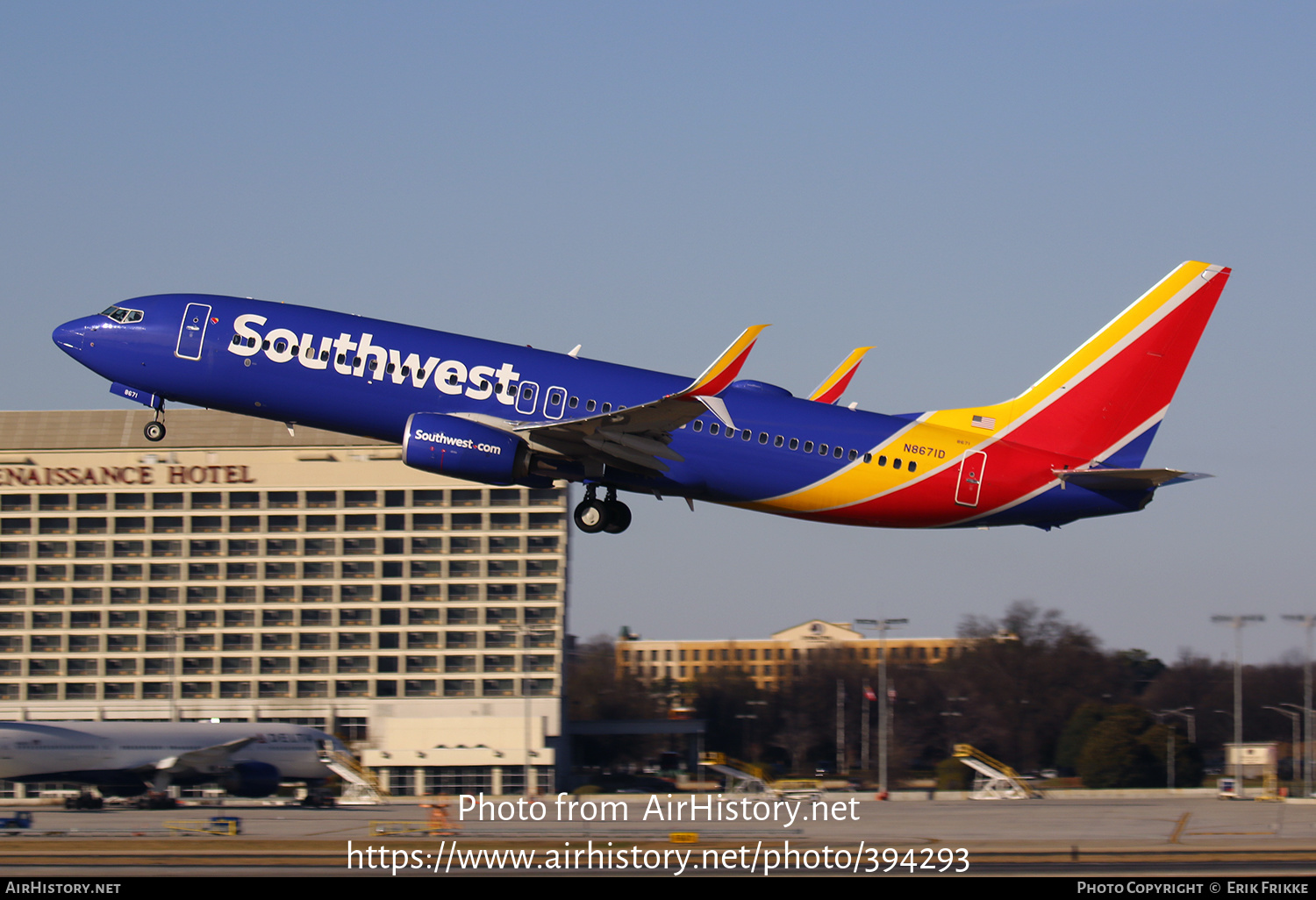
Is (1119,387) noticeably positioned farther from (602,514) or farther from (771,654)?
(771,654)

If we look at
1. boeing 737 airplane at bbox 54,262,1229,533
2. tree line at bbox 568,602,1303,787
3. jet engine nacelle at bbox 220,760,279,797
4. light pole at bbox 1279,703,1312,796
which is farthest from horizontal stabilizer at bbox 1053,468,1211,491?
tree line at bbox 568,602,1303,787

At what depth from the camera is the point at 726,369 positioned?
3706cm

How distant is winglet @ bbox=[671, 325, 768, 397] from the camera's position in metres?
36.8

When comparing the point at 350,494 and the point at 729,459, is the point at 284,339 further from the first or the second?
the point at 350,494

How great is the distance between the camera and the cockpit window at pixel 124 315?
42.6 meters

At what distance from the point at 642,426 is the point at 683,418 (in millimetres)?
1138

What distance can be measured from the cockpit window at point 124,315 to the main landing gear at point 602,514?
1394cm

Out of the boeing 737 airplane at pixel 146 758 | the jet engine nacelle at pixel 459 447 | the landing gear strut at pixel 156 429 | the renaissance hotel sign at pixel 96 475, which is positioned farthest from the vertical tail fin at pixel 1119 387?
the renaissance hotel sign at pixel 96 475

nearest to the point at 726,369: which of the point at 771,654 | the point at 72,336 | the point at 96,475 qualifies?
the point at 72,336

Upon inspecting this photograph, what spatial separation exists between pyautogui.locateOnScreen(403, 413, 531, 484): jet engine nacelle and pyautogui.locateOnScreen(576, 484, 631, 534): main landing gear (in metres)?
3.06

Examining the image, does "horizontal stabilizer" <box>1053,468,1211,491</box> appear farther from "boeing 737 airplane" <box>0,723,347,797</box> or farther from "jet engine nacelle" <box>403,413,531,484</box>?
"boeing 737 airplane" <box>0,723,347,797</box>

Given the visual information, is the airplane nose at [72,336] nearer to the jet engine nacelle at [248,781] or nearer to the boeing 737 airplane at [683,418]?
the boeing 737 airplane at [683,418]
